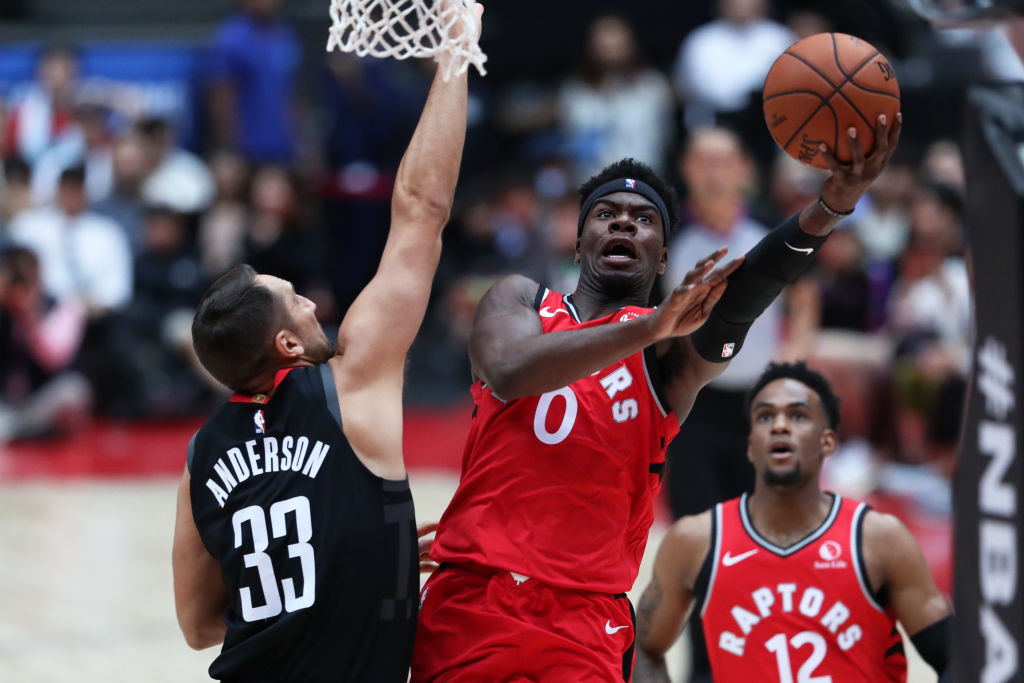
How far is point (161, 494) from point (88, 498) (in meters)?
0.55

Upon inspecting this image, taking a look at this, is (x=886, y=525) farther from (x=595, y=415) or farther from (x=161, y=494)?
(x=161, y=494)

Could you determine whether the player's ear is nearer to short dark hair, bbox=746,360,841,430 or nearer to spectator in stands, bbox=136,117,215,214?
short dark hair, bbox=746,360,841,430

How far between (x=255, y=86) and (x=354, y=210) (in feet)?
5.03

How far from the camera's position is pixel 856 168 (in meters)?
3.59

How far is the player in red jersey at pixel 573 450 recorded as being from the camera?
3.71m

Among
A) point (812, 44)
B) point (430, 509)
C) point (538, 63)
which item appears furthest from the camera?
point (538, 63)

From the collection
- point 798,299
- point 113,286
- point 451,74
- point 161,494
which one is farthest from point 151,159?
point 451,74

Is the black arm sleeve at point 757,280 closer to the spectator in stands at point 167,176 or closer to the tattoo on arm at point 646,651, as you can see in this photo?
the tattoo on arm at point 646,651

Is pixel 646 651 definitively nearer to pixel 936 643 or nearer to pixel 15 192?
pixel 936 643

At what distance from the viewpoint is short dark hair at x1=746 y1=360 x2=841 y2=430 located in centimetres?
498

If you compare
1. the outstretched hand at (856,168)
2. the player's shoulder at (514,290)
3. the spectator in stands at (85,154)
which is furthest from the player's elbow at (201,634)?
the spectator in stands at (85,154)

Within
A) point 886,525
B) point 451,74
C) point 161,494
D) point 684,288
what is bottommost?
point 161,494

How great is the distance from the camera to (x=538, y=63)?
638 inches

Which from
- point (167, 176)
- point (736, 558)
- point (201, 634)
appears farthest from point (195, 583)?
point (167, 176)
